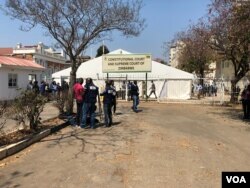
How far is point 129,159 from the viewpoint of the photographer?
9.94 metres

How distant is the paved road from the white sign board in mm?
19837

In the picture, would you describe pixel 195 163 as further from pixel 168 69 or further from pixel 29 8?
pixel 168 69

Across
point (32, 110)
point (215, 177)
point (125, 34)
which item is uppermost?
point (125, 34)

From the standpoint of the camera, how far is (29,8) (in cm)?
1994

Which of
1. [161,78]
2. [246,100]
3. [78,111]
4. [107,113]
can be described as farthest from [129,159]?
[161,78]

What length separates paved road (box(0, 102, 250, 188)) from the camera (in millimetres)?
8094

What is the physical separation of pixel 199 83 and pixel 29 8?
29847mm

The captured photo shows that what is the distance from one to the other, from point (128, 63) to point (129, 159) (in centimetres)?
2589

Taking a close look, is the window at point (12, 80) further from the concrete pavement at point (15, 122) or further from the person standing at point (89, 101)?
the person standing at point (89, 101)

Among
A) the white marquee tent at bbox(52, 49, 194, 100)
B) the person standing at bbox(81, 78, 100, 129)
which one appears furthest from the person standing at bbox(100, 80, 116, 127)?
the white marquee tent at bbox(52, 49, 194, 100)

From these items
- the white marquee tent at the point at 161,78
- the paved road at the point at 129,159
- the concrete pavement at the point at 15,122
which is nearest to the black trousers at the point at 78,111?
the paved road at the point at 129,159

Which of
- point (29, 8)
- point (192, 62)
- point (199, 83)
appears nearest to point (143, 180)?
point (29, 8)

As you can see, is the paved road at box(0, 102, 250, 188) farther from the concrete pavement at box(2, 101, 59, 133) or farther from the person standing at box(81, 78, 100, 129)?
the concrete pavement at box(2, 101, 59, 133)

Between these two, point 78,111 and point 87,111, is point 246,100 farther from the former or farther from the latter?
point 78,111
